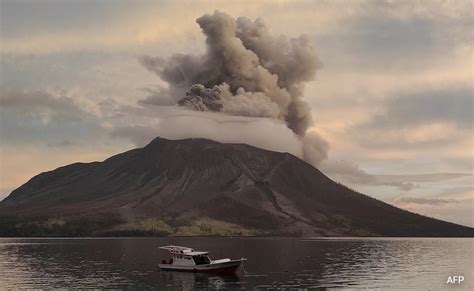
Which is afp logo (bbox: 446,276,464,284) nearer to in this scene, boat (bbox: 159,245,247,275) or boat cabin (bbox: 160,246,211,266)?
boat (bbox: 159,245,247,275)

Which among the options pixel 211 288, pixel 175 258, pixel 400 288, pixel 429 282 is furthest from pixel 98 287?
pixel 429 282

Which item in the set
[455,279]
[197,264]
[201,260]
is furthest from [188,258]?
[455,279]

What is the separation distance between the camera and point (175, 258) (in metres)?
131

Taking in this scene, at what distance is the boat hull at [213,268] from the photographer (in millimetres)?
121294

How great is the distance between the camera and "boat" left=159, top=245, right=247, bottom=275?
398 feet

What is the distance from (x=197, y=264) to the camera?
5044 inches

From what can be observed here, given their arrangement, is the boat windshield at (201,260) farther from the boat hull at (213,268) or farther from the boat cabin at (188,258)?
the boat hull at (213,268)

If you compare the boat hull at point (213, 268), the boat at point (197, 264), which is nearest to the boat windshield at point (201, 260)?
the boat at point (197, 264)

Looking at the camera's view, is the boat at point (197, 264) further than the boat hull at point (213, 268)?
Yes

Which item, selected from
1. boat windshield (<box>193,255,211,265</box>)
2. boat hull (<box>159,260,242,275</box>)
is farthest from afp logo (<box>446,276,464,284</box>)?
boat windshield (<box>193,255,211,265</box>)

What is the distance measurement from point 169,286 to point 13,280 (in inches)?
1235

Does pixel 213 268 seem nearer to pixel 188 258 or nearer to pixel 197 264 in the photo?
pixel 197 264

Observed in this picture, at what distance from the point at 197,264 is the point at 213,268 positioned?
592 centimetres

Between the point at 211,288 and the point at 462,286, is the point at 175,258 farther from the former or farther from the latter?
the point at 462,286
